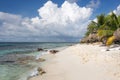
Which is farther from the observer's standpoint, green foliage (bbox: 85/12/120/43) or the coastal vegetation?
green foliage (bbox: 85/12/120/43)

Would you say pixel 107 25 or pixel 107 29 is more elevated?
pixel 107 25

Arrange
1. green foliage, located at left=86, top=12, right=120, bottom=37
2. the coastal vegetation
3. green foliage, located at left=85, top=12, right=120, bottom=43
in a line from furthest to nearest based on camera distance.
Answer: green foliage, located at left=86, top=12, right=120, bottom=37
green foliage, located at left=85, top=12, right=120, bottom=43
the coastal vegetation

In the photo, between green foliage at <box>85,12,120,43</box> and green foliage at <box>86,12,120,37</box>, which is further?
green foliage at <box>86,12,120,37</box>

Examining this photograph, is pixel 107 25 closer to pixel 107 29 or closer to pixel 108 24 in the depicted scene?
pixel 108 24

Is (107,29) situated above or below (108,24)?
below

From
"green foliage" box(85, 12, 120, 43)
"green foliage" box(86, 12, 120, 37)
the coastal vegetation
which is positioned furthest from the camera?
"green foliage" box(86, 12, 120, 37)

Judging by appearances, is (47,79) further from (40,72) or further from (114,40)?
(114,40)

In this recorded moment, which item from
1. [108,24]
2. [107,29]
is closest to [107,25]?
[108,24]

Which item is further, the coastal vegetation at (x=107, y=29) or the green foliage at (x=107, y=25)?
the green foliage at (x=107, y=25)

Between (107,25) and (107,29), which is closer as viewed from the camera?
(107,29)

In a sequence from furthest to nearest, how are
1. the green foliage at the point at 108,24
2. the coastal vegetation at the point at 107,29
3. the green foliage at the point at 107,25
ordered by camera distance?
the green foliage at the point at 108,24 < the green foliage at the point at 107,25 < the coastal vegetation at the point at 107,29

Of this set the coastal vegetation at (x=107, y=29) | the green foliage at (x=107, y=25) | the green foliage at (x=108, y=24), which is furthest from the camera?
the green foliage at (x=108, y=24)

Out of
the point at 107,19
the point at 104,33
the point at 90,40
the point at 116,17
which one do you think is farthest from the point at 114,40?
the point at 90,40

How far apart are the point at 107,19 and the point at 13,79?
45254 mm
